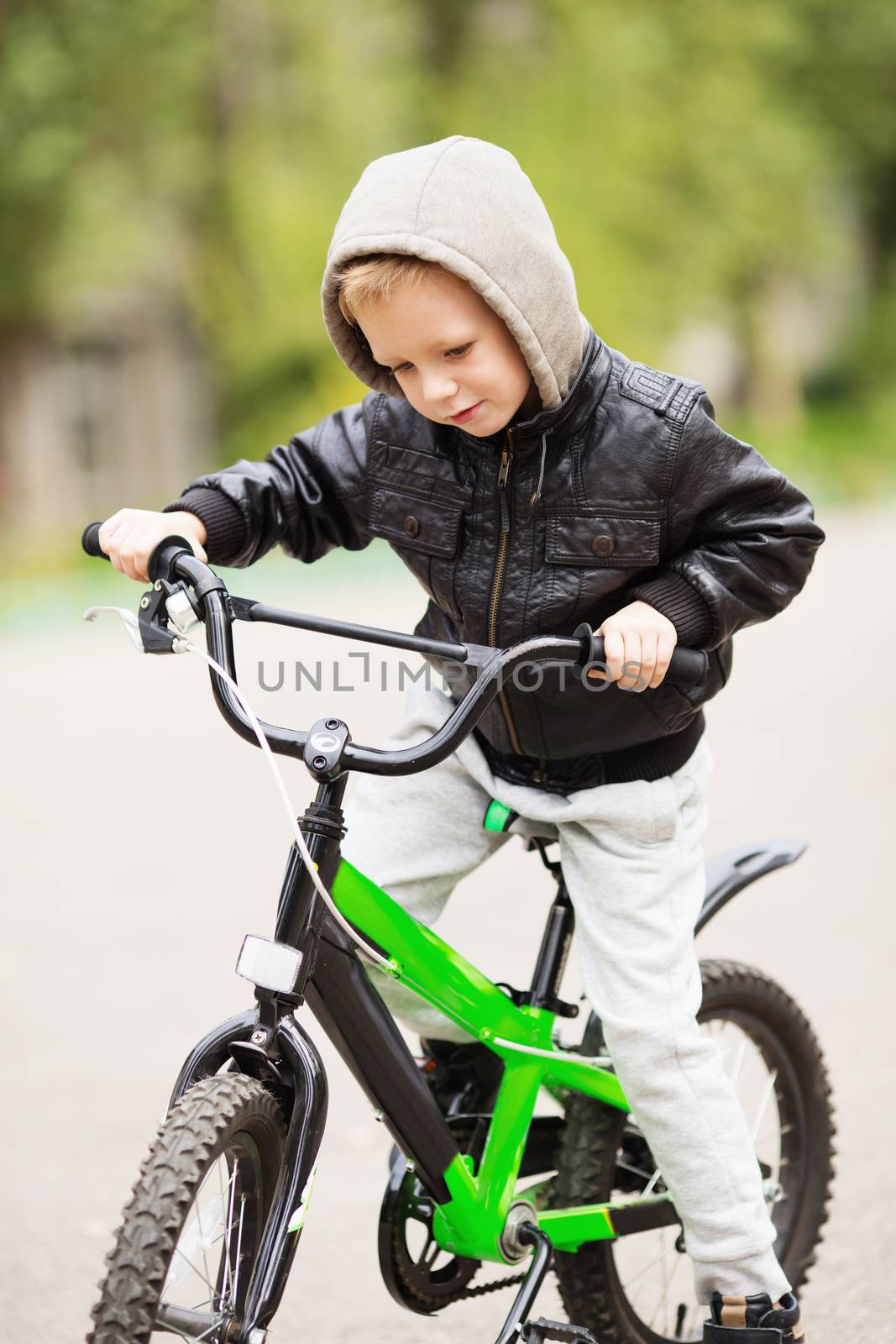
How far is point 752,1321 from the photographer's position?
224 cm

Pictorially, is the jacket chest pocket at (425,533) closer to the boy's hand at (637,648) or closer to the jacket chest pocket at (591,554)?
the jacket chest pocket at (591,554)

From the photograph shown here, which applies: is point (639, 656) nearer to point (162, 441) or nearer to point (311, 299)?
point (311, 299)

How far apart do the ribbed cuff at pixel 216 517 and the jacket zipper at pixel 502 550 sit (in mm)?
378

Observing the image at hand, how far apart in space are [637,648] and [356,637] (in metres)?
0.36

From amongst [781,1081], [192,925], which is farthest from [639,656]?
[192,925]

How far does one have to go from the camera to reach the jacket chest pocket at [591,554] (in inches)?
82.9

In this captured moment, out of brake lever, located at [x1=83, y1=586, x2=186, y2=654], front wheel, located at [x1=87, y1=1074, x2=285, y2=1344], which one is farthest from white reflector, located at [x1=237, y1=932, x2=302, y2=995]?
brake lever, located at [x1=83, y1=586, x2=186, y2=654]

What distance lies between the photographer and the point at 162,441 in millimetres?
16312

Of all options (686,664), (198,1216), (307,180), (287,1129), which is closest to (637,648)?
(686,664)

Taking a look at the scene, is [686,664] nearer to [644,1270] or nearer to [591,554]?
[591,554]

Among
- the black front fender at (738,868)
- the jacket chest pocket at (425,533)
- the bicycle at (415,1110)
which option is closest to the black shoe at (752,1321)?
the bicycle at (415,1110)

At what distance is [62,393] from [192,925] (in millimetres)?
11704

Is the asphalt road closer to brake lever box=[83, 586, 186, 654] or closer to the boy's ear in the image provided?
brake lever box=[83, 586, 186, 654]

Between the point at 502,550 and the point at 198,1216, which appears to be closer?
the point at 198,1216
